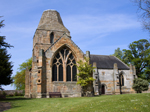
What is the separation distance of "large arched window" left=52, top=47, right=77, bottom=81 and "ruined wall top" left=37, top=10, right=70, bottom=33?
858 centimetres

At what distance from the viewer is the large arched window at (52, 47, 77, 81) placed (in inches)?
1097

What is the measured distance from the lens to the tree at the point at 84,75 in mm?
26917

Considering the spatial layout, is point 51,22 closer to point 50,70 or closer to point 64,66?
point 64,66

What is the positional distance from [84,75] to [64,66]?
3.36 m

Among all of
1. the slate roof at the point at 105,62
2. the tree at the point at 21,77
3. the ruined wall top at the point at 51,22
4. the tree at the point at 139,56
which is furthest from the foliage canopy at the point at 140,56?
the tree at the point at 21,77

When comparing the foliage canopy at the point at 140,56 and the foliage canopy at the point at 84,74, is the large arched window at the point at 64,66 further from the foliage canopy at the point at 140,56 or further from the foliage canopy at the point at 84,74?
the foliage canopy at the point at 140,56

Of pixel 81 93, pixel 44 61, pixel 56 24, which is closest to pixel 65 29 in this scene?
pixel 56 24

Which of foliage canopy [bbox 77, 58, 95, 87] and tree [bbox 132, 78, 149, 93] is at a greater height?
foliage canopy [bbox 77, 58, 95, 87]

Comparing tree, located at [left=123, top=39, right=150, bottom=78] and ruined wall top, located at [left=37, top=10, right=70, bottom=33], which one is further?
tree, located at [left=123, top=39, right=150, bottom=78]

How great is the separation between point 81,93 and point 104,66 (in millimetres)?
16189

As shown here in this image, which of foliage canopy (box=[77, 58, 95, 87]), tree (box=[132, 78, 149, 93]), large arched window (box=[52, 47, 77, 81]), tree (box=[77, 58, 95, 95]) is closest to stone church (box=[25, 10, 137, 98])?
large arched window (box=[52, 47, 77, 81])

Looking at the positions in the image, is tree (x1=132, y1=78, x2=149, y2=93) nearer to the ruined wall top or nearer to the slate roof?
the slate roof

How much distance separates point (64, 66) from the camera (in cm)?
2830

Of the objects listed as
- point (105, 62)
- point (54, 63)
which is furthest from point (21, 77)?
point (54, 63)
